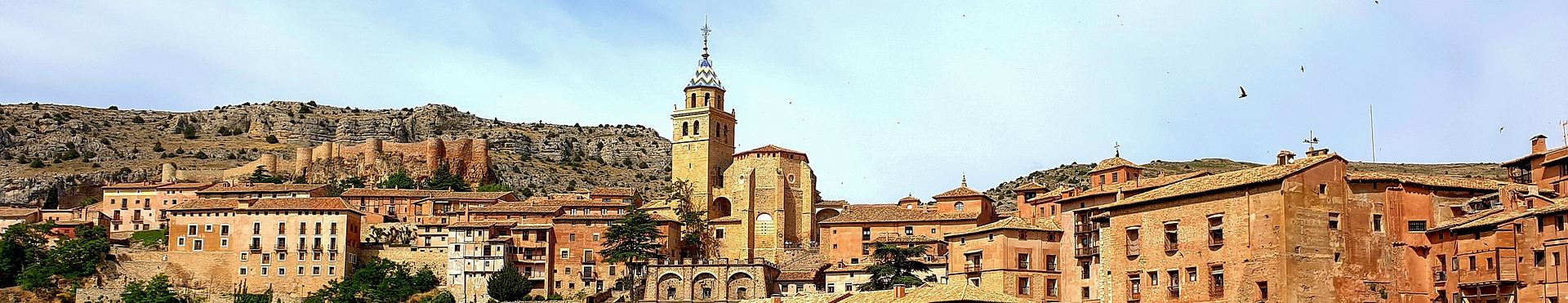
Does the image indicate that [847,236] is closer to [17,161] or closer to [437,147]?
[437,147]

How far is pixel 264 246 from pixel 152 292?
5.64 m

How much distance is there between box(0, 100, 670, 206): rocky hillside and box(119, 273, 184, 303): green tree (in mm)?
33065

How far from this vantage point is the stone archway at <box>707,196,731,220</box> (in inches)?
3546

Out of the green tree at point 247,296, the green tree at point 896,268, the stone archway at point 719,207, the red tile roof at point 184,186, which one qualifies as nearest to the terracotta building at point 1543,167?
the green tree at point 896,268

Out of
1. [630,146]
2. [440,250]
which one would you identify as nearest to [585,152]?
[630,146]

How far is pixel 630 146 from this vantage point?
144250mm

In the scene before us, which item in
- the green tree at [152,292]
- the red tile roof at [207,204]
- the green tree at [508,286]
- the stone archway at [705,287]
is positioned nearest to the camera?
the stone archway at [705,287]

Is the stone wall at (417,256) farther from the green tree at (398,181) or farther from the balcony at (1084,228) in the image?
the balcony at (1084,228)

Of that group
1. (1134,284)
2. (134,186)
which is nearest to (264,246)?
(134,186)

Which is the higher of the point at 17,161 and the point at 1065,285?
the point at 17,161

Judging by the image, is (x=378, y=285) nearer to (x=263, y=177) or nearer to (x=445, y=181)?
(x=445, y=181)

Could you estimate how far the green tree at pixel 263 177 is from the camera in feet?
352

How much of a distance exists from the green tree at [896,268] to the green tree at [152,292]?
33.8 metres

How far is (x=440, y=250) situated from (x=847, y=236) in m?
20.5
